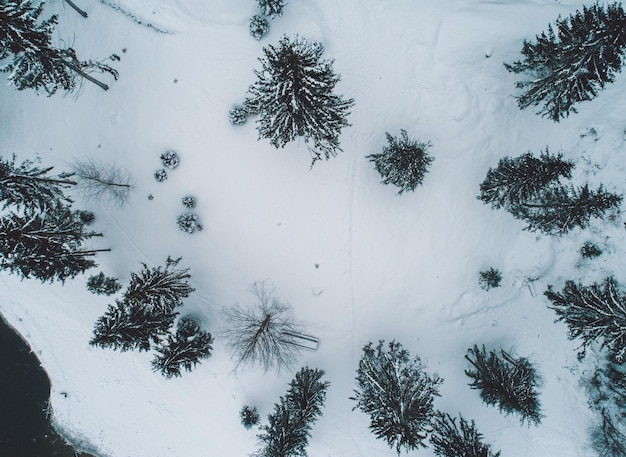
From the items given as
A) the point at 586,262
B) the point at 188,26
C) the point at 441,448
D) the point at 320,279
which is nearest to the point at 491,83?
the point at 586,262

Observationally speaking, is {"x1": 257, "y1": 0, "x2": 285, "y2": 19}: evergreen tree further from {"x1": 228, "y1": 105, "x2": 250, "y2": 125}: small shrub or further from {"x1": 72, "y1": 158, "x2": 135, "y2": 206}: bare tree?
{"x1": 72, "y1": 158, "x2": 135, "y2": 206}: bare tree

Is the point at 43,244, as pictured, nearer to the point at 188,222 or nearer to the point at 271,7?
the point at 188,222

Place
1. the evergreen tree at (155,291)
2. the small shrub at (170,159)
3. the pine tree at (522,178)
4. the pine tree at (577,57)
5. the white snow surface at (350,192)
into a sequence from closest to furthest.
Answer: the pine tree at (577,57), the pine tree at (522,178), the evergreen tree at (155,291), the white snow surface at (350,192), the small shrub at (170,159)

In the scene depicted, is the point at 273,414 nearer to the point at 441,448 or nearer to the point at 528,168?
the point at 441,448

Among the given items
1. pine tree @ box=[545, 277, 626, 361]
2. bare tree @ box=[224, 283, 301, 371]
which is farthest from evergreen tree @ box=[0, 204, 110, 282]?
pine tree @ box=[545, 277, 626, 361]

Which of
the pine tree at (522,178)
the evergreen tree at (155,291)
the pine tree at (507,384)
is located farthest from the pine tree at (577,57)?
the evergreen tree at (155,291)

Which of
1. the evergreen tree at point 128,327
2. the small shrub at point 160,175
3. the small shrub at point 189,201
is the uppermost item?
the small shrub at point 160,175

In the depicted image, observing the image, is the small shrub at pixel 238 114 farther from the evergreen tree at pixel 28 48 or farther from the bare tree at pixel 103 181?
the evergreen tree at pixel 28 48
